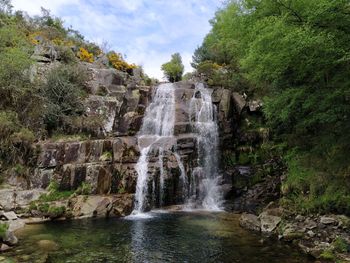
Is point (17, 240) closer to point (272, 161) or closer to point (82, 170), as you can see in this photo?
point (82, 170)

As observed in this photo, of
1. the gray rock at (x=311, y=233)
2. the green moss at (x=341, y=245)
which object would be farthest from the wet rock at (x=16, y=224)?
the green moss at (x=341, y=245)

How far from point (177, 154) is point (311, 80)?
31.8 feet

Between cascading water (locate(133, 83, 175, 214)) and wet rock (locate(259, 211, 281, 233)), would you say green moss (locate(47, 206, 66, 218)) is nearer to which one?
cascading water (locate(133, 83, 175, 214))

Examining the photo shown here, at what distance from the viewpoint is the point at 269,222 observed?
13.4 m

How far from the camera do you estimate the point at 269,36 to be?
36.2ft

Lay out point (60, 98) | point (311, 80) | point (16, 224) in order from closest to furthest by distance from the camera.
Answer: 1. point (311, 80)
2. point (16, 224)
3. point (60, 98)

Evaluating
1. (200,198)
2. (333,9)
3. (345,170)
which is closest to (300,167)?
(345,170)

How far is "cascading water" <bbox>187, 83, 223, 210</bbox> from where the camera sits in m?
19.1

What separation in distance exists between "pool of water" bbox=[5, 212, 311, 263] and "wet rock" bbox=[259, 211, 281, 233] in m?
0.87

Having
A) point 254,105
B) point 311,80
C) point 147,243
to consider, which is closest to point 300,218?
point 311,80

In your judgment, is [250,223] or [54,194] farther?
[54,194]

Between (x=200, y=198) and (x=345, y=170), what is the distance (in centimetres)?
875

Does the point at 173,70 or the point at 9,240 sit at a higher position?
the point at 173,70

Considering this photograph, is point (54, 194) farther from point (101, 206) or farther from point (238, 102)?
point (238, 102)
